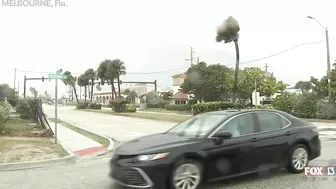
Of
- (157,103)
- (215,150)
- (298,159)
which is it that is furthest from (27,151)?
(157,103)

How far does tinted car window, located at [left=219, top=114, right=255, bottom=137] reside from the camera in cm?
638

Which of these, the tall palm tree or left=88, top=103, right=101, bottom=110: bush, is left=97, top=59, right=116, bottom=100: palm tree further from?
left=88, top=103, right=101, bottom=110: bush

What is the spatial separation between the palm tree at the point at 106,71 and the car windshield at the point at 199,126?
4738 centimetres

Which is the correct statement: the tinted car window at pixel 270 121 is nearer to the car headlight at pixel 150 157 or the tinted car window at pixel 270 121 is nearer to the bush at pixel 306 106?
the car headlight at pixel 150 157

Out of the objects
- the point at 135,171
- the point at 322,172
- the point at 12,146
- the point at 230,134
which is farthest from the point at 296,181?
the point at 12,146

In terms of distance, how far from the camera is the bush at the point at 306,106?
1190 inches

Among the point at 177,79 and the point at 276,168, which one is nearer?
the point at 276,168

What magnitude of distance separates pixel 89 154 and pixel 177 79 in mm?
79216

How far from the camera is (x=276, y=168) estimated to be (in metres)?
6.87

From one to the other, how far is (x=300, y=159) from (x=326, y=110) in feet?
76.9

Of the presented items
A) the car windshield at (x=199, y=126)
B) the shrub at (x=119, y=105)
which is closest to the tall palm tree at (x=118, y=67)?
the shrub at (x=119, y=105)

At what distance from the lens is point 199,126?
661 centimetres

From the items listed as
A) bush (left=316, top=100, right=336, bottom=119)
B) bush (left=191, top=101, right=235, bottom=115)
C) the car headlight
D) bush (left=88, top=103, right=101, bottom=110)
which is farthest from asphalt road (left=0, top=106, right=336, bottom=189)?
bush (left=88, top=103, right=101, bottom=110)

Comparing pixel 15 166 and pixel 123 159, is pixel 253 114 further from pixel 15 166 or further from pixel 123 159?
pixel 15 166
